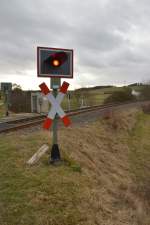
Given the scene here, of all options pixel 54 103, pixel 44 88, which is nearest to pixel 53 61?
pixel 44 88

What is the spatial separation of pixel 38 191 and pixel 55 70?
8.47 ft

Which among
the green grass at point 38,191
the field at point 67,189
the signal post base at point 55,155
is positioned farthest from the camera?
the signal post base at point 55,155

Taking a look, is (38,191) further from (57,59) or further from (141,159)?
(141,159)

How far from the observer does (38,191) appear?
5.17 meters

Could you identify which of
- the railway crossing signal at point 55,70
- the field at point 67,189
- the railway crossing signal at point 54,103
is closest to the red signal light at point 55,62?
the railway crossing signal at point 55,70

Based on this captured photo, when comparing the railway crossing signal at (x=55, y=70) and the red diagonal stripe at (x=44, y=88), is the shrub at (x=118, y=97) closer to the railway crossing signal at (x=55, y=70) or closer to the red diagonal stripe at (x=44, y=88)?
the railway crossing signal at (x=55, y=70)

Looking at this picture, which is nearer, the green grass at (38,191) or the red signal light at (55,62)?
the green grass at (38,191)

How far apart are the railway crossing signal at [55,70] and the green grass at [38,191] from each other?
2.20 feet

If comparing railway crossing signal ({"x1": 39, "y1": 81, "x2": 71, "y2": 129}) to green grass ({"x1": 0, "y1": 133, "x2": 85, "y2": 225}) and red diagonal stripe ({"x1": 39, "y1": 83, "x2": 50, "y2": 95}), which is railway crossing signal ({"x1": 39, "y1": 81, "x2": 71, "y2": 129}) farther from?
green grass ({"x1": 0, "y1": 133, "x2": 85, "y2": 225})

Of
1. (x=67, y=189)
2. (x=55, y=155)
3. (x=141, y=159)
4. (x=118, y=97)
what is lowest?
(x=141, y=159)

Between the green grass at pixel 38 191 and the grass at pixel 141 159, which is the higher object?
the green grass at pixel 38 191

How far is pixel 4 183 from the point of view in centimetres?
552

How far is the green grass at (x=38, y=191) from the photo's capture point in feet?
14.4

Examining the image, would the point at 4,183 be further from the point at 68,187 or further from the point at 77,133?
the point at 77,133
